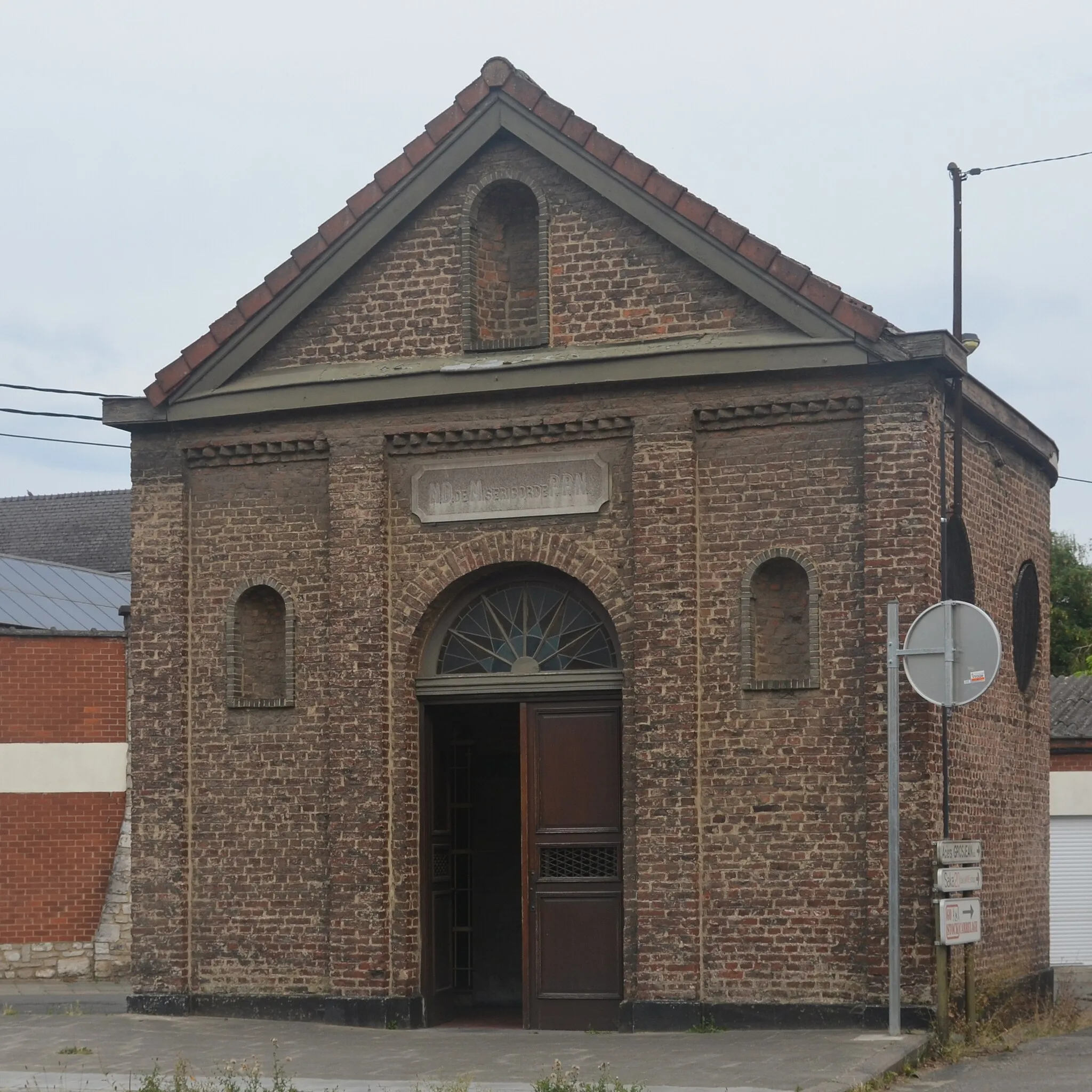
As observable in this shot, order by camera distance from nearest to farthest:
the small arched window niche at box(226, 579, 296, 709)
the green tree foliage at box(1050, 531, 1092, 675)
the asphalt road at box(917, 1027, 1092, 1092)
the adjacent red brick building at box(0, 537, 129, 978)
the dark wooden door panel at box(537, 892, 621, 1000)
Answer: the asphalt road at box(917, 1027, 1092, 1092)
the dark wooden door panel at box(537, 892, 621, 1000)
the small arched window niche at box(226, 579, 296, 709)
the adjacent red brick building at box(0, 537, 129, 978)
the green tree foliage at box(1050, 531, 1092, 675)

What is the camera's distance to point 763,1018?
48.8 feet

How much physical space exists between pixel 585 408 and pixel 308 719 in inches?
143

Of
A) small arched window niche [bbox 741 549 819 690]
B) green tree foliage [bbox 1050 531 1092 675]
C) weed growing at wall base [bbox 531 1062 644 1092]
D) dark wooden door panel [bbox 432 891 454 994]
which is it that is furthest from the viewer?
green tree foliage [bbox 1050 531 1092 675]

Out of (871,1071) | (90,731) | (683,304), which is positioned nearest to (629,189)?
(683,304)

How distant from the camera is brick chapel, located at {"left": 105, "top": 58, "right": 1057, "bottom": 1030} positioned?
49.1 ft

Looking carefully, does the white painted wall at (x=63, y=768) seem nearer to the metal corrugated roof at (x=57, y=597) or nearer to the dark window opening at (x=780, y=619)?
the metal corrugated roof at (x=57, y=597)

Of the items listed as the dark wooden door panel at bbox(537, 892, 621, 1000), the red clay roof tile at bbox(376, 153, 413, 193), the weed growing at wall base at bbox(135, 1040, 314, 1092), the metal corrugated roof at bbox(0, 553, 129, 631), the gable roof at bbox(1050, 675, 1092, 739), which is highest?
the red clay roof tile at bbox(376, 153, 413, 193)

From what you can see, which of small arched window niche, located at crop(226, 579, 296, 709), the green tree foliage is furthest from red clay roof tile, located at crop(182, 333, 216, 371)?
the green tree foliage

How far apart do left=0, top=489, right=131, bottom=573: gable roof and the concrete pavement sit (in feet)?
83.7

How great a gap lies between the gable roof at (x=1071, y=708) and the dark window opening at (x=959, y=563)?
916 cm

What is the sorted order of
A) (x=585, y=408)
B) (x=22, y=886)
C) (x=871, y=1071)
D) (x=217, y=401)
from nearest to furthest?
(x=871, y=1071)
(x=585, y=408)
(x=217, y=401)
(x=22, y=886)

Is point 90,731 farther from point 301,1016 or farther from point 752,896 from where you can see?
point 752,896

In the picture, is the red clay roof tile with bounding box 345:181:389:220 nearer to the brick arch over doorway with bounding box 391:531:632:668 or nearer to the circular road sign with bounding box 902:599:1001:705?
the brick arch over doorway with bounding box 391:531:632:668

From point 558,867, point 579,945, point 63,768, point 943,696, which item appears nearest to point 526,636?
point 558,867
